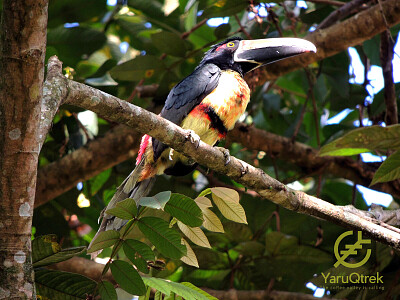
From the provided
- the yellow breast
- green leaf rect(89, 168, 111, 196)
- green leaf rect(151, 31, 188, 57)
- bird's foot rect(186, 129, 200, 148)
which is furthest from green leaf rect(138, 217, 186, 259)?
green leaf rect(89, 168, 111, 196)

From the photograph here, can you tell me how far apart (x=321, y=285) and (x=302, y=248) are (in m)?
0.28

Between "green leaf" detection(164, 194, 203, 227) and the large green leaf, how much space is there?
7.11 feet

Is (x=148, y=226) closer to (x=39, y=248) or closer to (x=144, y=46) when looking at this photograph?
(x=39, y=248)

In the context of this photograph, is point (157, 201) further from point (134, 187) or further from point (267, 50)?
point (267, 50)

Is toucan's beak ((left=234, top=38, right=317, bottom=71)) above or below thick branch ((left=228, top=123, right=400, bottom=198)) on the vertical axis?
above

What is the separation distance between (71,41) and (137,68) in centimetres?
61

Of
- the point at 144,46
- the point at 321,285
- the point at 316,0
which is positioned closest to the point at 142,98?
the point at 144,46

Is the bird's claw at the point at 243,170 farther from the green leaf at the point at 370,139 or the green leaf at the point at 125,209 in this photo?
the green leaf at the point at 125,209

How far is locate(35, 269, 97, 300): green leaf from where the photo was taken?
2334 millimetres

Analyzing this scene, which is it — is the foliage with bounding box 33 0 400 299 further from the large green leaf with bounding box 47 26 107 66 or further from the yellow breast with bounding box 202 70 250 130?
the yellow breast with bounding box 202 70 250 130

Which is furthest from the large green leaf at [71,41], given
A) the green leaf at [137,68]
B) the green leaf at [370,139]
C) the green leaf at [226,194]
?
the green leaf at [370,139]

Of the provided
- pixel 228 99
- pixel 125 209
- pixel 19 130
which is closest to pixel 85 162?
pixel 228 99

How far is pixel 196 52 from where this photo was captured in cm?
421

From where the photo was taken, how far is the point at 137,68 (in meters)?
3.96
